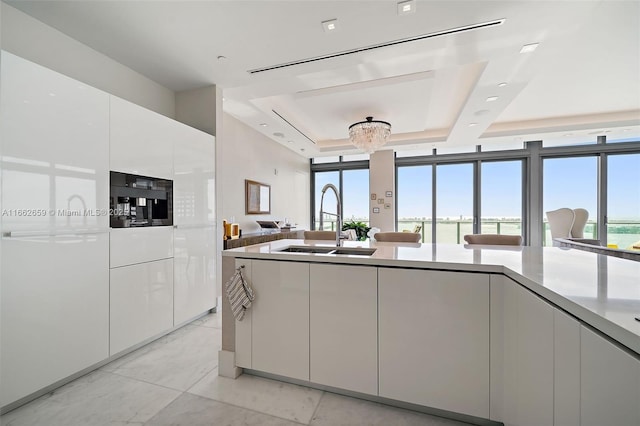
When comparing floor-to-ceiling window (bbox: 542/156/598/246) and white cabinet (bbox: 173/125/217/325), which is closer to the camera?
white cabinet (bbox: 173/125/217/325)

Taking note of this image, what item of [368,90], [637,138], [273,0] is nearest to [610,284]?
[273,0]

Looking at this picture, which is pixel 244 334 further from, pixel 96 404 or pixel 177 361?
pixel 96 404

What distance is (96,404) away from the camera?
1.57m

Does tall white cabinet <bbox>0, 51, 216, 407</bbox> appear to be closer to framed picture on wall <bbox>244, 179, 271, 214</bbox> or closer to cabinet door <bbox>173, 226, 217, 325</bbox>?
cabinet door <bbox>173, 226, 217, 325</bbox>

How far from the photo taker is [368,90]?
380 centimetres

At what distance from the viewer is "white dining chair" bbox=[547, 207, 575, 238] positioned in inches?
156

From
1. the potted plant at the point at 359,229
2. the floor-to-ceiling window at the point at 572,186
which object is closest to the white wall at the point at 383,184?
the potted plant at the point at 359,229

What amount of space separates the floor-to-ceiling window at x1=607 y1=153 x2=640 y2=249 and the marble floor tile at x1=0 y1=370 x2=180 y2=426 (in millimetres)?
7968

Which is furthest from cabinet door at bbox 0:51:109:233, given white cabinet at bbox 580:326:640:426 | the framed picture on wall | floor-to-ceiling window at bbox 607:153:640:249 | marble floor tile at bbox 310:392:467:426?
floor-to-ceiling window at bbox 607:153:640:249

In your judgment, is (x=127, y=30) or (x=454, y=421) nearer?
(x=454, y=421)

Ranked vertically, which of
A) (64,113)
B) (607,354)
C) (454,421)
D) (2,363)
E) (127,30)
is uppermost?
(127,30)

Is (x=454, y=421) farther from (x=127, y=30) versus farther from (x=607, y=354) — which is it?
(x=127, y=30)

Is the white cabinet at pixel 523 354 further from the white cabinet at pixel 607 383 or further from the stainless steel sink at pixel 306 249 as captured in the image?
the stainless steel sink at pixel 306 249

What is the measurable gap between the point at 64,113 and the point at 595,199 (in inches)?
332
